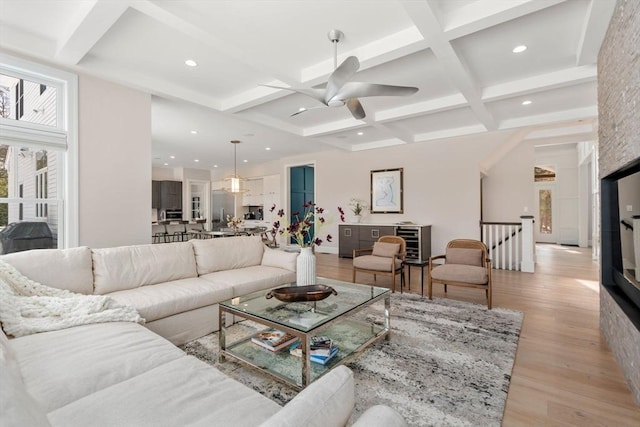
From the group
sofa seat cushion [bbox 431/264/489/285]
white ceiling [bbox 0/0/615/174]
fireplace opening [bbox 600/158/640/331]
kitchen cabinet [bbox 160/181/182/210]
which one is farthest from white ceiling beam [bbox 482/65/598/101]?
kitchen cabinet [bbox 160/181/182/210]

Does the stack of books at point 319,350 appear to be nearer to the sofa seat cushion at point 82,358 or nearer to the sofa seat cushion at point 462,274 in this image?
the sofa seat cushion at point 82,358

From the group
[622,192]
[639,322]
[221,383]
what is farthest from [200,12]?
[639,322]

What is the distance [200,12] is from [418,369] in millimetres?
3211

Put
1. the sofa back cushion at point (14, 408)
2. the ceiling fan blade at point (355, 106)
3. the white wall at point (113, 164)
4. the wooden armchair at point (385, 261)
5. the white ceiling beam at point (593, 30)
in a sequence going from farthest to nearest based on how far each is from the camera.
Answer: the wooden armchair at point (385, 261) < the white wall at point (113, 164) < the ceiling fan blade at point (355, 106) < the white ceiling beam at point (593, 30) < the sofa back cushion at point (14, 408)

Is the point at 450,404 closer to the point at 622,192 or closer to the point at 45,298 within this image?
the point at 622,192

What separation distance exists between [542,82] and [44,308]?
5.24 m

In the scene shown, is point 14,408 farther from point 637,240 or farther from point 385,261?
point 385,261

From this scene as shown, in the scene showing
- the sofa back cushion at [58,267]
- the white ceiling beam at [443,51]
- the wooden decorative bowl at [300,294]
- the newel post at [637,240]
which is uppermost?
the white ceiling beam at [443,51]

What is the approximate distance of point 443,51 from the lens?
114 inches

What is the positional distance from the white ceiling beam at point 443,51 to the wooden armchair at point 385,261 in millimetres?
2205

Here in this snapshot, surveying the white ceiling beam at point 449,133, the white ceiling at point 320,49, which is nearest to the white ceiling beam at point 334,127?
the white ceiling at point 320,49

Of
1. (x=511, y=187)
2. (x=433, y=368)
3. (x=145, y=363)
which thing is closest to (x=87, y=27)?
(x=145, y=363)

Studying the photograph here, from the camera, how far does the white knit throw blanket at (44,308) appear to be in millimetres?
1831

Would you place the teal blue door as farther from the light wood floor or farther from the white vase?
the white vase
